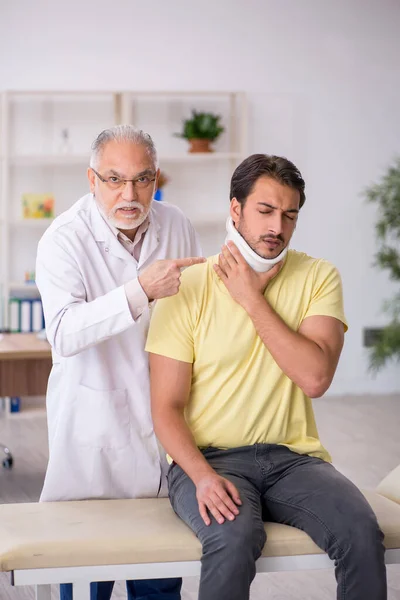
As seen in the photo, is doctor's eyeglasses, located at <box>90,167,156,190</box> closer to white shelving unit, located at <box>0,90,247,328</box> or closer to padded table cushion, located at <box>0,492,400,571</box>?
padded table cushion, located at <box>0,492,400,571</box>

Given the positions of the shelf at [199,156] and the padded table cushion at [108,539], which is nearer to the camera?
the padded table cushion at [108,539]

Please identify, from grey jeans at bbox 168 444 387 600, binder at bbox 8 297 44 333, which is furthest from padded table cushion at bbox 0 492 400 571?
binder at bbox 8 297 44 333

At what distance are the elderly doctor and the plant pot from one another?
147 inches

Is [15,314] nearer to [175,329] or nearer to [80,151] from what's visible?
[80,151]

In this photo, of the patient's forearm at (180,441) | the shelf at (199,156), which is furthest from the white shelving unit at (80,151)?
the patient's forearm at (180,441)

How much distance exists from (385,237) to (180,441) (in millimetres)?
4384

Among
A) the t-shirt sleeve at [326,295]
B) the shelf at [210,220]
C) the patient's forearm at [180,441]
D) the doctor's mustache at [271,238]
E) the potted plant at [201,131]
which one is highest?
the potted plant at [201,131]

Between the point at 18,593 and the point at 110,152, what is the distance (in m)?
1.48

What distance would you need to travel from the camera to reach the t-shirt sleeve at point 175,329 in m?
1.94

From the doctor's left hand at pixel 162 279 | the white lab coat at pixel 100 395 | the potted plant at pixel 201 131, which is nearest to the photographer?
the doctor's left hand at pixel 162 279

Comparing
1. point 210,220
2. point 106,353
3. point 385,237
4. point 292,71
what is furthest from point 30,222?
Answer: point 106,353

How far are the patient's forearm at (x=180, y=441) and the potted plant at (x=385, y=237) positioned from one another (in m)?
4.11

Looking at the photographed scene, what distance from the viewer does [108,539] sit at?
1773mm

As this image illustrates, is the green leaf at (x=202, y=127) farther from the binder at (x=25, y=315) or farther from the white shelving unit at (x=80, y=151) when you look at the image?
the binder at (x=25, y=315)
